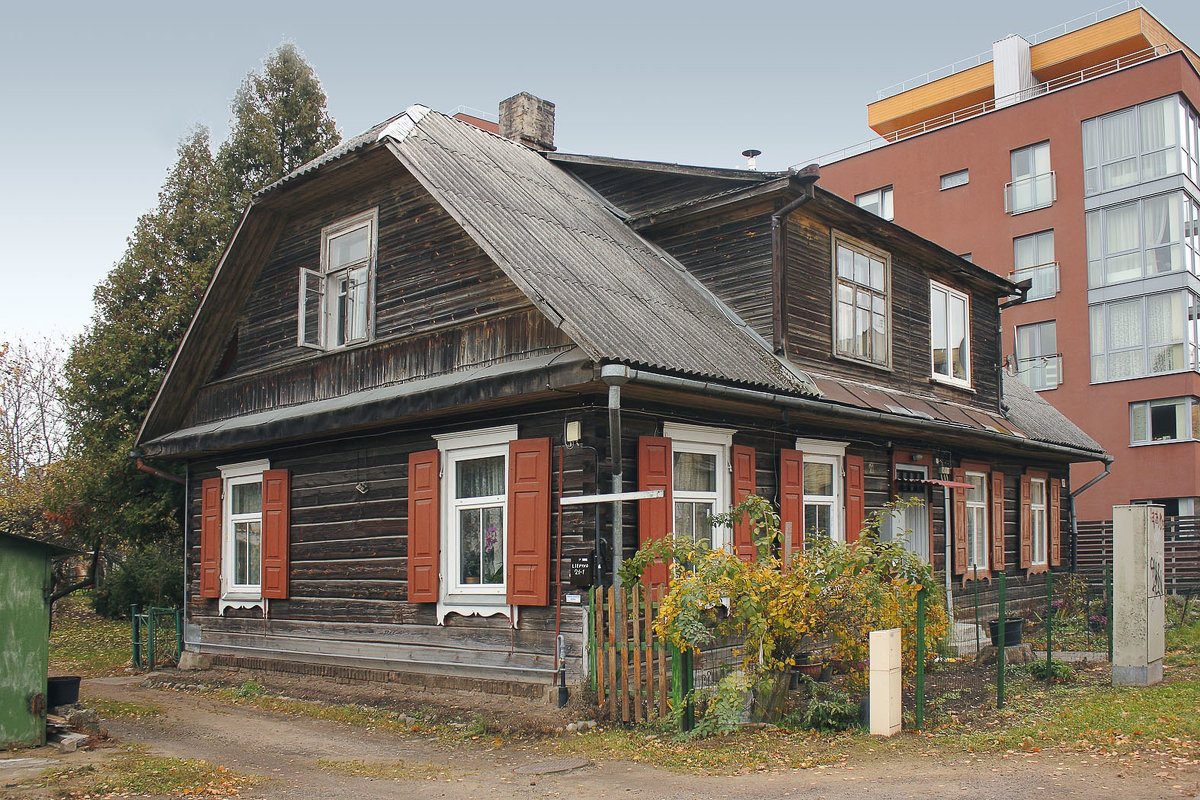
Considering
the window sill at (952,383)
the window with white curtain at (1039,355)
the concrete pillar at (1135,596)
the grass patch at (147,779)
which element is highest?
the window with white curtain at (1039,355)

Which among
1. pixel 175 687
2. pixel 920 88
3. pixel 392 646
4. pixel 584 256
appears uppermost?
pixel 920 88

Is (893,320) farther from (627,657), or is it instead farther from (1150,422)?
(1150,422)

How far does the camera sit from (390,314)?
12531 mm

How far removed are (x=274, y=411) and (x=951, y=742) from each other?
30.9 ft

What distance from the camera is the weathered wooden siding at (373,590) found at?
10188mm

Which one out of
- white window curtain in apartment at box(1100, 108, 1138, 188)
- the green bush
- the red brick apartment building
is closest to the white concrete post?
the green bush

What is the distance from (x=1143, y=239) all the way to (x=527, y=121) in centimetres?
2159

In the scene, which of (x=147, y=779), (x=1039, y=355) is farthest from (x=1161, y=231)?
(x=147, y=779)

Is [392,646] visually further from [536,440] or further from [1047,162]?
[1047,162]

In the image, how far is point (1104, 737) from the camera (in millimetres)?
8250

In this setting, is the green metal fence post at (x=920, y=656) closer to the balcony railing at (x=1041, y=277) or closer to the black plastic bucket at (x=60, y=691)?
the black plastic bucket at (x=60, y=691)

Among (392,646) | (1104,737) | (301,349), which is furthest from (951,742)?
(301,349)

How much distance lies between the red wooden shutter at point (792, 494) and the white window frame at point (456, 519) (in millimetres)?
3410

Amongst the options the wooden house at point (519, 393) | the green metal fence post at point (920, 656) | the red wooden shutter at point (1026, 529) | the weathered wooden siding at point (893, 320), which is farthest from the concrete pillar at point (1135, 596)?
the red wooden shutter at point (1026, 529)
